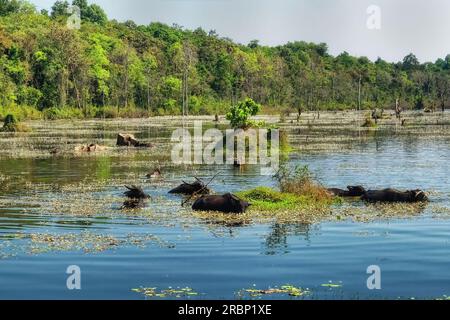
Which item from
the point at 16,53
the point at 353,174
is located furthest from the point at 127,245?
the point at 16,53

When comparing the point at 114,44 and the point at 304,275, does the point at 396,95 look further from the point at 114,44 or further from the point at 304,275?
the point at 304,275

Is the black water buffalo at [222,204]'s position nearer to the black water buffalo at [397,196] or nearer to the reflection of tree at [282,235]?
the reflection of tree at [282,235]

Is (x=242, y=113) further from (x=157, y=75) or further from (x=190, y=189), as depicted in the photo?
(x=157, y=75)

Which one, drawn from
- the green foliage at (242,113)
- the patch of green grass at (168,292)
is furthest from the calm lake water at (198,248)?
the green foliage at (242,113)

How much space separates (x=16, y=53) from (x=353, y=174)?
3106 inches

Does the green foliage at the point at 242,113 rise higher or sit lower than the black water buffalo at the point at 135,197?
higher

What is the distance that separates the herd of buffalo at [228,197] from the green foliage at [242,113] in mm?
17932

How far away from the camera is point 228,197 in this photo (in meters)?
20.5

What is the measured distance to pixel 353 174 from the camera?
31.0 metres

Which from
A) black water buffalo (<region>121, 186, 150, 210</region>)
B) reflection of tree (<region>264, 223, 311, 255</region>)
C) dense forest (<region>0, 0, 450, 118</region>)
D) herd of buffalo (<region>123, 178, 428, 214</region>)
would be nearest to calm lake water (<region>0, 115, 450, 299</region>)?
reflection of tree (<region>264, 223, 311, 255</region>)

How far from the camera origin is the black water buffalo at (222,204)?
20438 millimetres

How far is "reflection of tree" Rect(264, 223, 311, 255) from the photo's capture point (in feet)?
51.2

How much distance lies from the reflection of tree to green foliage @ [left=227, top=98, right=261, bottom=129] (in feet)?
78.6

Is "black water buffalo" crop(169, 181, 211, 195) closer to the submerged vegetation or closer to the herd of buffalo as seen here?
the herd of buffalo
